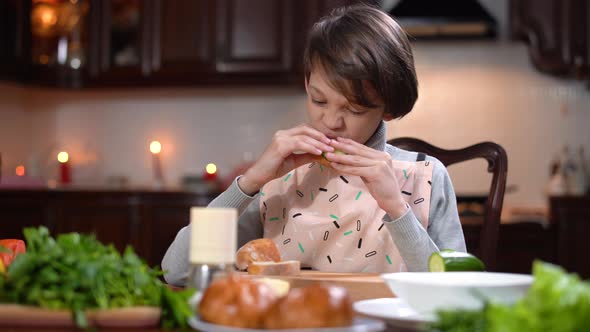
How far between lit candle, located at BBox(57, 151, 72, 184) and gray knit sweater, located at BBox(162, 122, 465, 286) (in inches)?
132

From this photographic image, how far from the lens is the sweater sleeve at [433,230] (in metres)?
1.58

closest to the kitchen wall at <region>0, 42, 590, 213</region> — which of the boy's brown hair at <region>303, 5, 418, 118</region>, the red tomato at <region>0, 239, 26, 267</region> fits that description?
the boy's brown hair at <region>303, 5, 418, 118</region>

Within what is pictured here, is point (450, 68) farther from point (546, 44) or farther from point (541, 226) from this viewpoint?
point (541, 226)

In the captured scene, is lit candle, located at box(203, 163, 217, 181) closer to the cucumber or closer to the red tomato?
the red tomato

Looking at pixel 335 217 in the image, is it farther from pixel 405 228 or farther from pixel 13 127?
pixel 13 127

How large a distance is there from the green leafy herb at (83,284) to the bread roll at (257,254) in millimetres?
484

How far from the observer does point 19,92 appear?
5.26 metres

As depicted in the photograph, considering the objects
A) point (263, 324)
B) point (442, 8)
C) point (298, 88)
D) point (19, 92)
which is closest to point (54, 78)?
point (19, 92)

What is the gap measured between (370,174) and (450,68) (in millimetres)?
3236

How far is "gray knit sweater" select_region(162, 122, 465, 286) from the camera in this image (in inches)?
62.3

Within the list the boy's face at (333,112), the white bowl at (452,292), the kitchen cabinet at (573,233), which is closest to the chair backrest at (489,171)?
the boy's face at (333,112)

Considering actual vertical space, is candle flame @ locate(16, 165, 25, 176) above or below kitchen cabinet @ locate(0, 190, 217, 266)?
Answer: above

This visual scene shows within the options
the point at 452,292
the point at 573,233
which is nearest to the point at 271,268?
the point at 452,292

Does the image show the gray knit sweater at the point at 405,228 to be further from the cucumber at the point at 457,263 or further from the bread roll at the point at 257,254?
the cucumber at the point at 457,263
